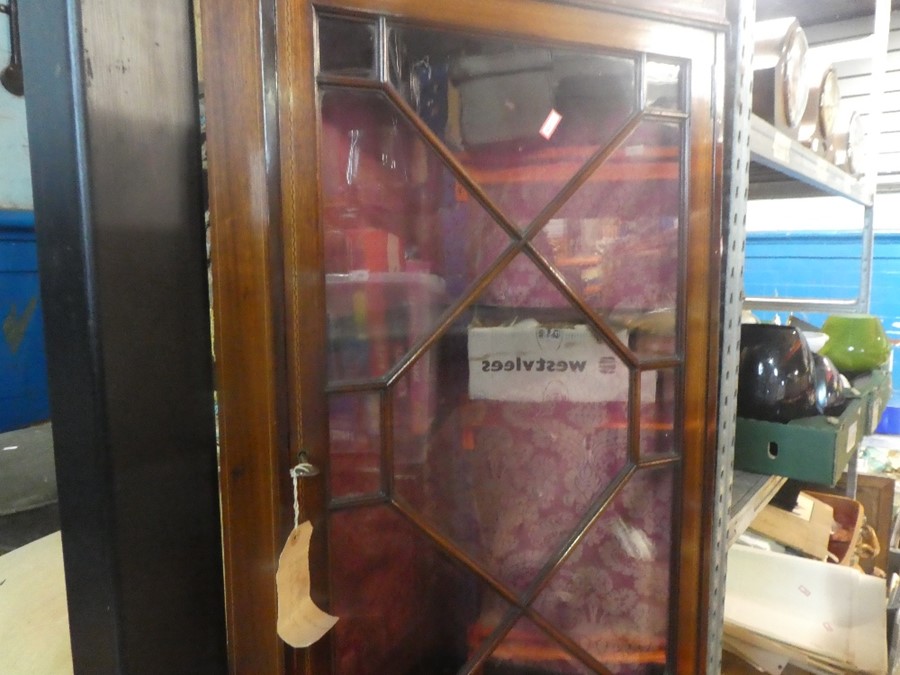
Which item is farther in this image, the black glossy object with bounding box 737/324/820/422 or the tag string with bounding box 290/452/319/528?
the black glossy object with bounding box 737/324/820/422

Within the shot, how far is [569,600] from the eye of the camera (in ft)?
1.94

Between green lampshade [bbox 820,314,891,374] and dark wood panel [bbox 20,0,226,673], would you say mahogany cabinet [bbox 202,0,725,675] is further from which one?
→ green lampshade [bbox 820,314,891,374]

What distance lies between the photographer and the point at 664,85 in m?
0.54

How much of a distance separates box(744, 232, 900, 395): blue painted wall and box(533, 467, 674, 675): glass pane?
2018 millimetres

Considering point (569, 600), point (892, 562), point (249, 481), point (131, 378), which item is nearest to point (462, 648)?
point (569, 600)

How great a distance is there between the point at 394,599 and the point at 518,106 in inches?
18.3

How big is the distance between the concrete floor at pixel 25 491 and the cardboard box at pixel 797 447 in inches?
37.4

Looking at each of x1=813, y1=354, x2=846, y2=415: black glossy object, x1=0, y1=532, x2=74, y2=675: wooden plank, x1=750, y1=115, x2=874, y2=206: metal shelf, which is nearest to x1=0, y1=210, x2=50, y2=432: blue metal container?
x1=0, y1=532, x2=74, y2=675: wooden plank

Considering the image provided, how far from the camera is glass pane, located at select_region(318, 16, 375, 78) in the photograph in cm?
42

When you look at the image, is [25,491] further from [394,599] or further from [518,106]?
[518,106]

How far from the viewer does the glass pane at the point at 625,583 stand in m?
0.59

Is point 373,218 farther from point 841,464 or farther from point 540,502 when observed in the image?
point 841,464

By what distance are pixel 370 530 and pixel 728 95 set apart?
1.76 feet

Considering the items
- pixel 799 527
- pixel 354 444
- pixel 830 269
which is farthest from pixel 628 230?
pixel 830 269
